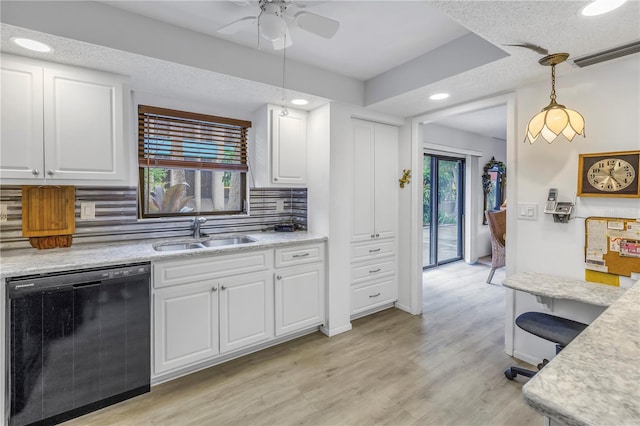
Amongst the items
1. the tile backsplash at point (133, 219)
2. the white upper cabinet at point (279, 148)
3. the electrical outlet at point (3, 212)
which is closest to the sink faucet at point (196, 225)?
the tile backsplash at point (133, 219)

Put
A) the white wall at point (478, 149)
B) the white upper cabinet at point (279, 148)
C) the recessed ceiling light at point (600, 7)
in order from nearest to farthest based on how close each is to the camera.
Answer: the recessed ceiling light at point (600, 7), the white upper cabinet at point (279, 148), the white wall at point (478, 149)

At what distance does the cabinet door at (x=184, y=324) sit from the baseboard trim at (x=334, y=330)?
104 centimetres

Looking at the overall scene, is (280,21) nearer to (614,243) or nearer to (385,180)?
(385,180)

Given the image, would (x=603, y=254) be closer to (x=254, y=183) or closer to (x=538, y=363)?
(x=538, y=363)

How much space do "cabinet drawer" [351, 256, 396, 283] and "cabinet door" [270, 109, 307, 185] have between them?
1.07 metres

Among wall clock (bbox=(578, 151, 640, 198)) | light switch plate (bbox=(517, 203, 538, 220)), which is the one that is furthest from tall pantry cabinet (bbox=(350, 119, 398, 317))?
wall clock (bbox=(578, 151, 640, 198))

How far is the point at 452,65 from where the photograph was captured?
225cm

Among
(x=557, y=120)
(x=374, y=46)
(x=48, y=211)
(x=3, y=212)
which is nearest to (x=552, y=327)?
(x=557, y=120)

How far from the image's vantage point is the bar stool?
1909 millimetres

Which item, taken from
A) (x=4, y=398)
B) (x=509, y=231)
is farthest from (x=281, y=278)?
(x=509, y=231)

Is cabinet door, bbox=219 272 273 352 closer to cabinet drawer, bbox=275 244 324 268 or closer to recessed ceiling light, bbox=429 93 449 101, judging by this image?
cabinet drawer, bbox=275 244 324 268

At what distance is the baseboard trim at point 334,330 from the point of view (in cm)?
293

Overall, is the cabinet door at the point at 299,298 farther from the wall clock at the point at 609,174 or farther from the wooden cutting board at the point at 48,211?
the wall clock at the point at 609,174

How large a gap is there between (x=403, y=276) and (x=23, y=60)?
364 cm
